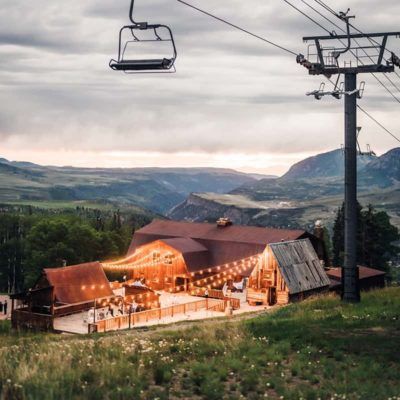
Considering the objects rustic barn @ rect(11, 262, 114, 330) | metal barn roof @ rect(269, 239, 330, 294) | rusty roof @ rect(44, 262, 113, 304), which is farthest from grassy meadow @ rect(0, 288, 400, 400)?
rusty roof @ rect(44, 262, 113, 304)

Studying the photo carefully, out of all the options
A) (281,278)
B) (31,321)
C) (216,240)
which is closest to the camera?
(31,321)

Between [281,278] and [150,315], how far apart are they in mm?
12137

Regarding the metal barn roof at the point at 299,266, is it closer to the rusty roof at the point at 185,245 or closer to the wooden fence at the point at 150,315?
the wooden fence at the point at 150,315

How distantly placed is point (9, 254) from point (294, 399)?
102m

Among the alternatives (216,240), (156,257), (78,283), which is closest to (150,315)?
(78,283)

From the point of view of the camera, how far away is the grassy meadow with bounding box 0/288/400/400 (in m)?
12.1

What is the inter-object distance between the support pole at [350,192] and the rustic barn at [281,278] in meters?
16.4

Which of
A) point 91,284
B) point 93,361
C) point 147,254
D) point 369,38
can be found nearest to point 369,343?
point 93,361

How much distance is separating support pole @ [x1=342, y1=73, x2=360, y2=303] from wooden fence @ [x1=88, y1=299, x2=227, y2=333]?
14.2 metres

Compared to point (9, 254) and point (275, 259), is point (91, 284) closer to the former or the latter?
point (275, 259)

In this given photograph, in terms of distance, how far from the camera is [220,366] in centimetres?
1452

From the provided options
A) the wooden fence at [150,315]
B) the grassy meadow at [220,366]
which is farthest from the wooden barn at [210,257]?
the grassy meadow at [220,366]

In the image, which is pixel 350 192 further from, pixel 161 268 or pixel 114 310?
pixel 161 268

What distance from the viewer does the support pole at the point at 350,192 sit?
30.0 metres
